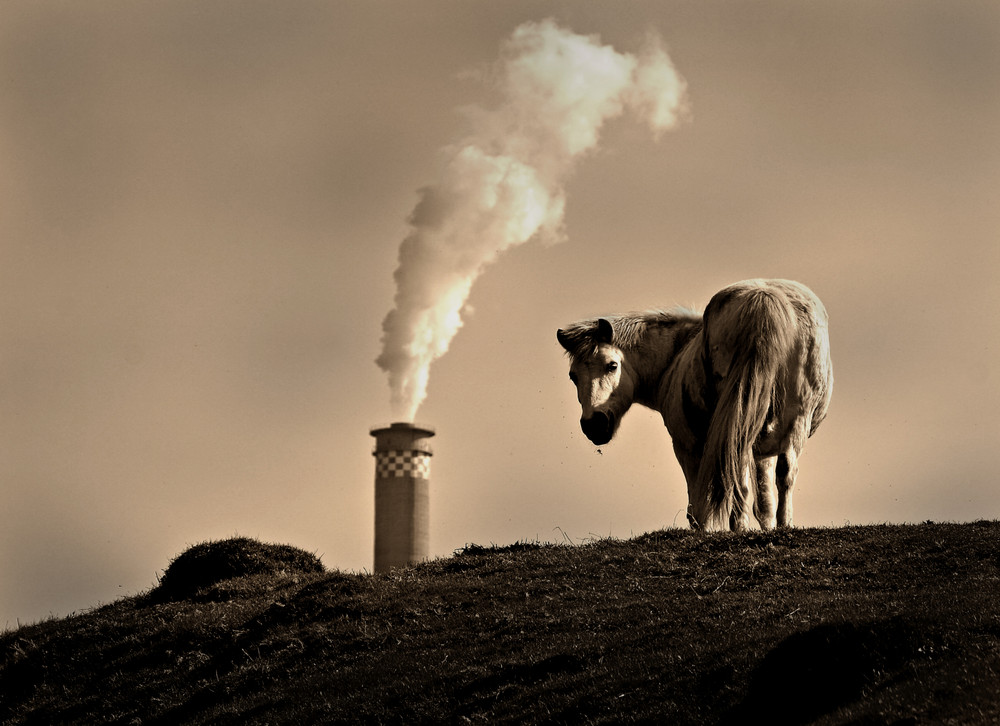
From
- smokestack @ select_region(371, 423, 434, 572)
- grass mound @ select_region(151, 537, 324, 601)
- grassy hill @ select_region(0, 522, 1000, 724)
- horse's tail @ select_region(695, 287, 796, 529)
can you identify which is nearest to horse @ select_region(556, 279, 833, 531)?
horse's tail @ select_region(695, 287, 796, 529)

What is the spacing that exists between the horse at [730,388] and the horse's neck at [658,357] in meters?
0.01

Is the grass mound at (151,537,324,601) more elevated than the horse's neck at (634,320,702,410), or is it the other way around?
the horse's neck at (634,320,702,410)

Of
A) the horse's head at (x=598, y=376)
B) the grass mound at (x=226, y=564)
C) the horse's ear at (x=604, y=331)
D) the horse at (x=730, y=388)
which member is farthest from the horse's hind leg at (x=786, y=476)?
the grass mound at (x=226, y=564)

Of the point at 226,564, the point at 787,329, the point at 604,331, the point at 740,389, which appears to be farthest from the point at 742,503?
the point at 226,564

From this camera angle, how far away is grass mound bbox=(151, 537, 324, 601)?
15078 millimetres

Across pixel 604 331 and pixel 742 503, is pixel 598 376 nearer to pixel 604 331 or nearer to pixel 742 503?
pixel 604 331

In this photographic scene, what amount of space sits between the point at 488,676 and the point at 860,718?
3.32 metres

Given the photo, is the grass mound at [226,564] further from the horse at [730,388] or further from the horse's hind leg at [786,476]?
the horse's hind leg at [786,476]

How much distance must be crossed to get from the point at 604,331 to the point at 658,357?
0.74m

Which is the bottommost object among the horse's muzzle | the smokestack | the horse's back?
the horse's muzzle

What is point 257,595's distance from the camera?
13898mm

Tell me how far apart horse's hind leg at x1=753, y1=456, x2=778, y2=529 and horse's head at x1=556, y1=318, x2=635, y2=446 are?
1999 millimetres

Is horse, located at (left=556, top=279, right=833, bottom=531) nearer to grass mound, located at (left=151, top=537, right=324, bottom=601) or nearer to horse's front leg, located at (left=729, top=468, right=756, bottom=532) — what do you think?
horse's front leg, located at (left=729, top=468, right=756, bottom=532)

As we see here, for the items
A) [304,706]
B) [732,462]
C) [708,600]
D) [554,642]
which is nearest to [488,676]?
[554,642]
